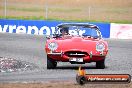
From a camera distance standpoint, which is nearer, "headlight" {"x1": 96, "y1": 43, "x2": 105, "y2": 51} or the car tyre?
"headlight" {"x1": 96, "y1": 43, "x2": 105, "y2": 51}

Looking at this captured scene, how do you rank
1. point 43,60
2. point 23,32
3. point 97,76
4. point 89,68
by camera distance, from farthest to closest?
1. point 23,32
2. point 43,60
3. point 89,68
4. point 97,76

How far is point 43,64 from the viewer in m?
19.5

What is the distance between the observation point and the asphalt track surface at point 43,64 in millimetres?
15000

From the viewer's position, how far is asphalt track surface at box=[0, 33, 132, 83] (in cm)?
1500

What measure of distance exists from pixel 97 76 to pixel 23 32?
27850 millimetres

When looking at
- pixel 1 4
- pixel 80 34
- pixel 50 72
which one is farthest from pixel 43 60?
pixel 1 4

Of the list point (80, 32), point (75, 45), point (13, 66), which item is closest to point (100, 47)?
point (75, 45)

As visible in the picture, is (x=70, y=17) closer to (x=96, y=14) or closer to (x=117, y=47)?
(x=96, y=14)

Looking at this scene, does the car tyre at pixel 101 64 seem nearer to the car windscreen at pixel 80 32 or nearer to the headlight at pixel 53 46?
the car windscreen at pixel 80 32

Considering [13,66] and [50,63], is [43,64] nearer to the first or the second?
[13,66]

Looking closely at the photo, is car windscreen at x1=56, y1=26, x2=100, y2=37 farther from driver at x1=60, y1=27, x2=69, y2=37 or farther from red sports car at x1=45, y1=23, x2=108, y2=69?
red sports car at x1=45, y1=23, x2=108, y2=69

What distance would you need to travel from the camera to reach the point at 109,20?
5238cm

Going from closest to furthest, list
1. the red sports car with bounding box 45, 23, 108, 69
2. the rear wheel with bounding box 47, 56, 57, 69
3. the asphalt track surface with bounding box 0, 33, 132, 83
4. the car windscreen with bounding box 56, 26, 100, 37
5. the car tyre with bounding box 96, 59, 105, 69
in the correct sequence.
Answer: the asphalt track surface with bounding box 0, 33, 132, 83, the red sports car with bounding box 45, 23, 108, 69, the rear wheel with bounding box 47, 56, 57, 69, the car tyre with bounding box 96, 59, 105, 69, the car windscreen with bounding box 56, 26, 100, 37

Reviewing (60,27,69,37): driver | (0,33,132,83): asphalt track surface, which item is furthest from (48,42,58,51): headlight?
(60,27,69,37): driver
